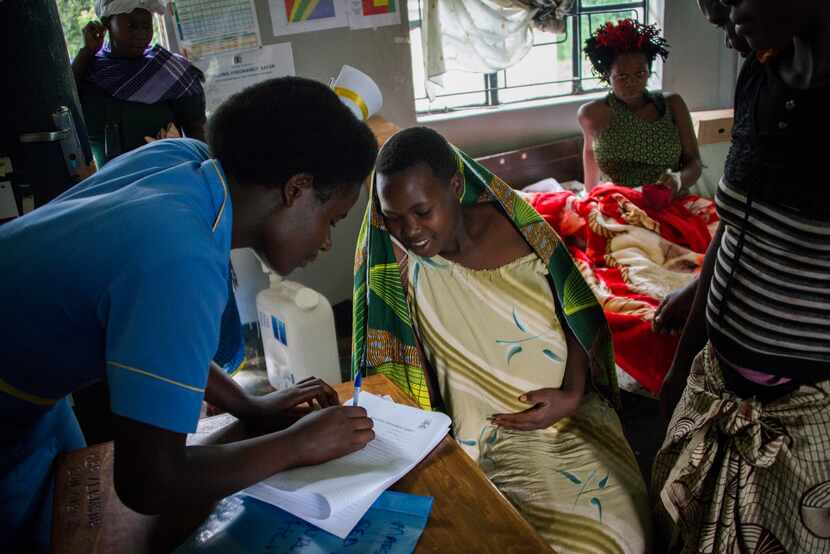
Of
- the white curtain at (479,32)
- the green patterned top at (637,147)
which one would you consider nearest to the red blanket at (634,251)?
the green patterned top at (637,147)

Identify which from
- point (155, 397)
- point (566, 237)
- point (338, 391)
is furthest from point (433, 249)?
point (566, 237)

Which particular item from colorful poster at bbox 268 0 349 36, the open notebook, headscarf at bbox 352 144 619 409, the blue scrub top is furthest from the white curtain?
the blue scrub top

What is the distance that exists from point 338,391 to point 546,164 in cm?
319

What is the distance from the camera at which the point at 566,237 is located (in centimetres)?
300

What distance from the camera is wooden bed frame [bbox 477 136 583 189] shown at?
4.13 meters

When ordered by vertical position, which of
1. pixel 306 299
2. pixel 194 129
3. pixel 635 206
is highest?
pixel 194 129

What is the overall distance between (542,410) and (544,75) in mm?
3529

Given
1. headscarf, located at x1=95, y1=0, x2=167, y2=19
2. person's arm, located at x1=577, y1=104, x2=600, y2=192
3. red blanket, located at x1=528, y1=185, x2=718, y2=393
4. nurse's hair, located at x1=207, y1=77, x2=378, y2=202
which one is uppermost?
headscarf, located at x1=95, y1=0, x2=167, y2=19

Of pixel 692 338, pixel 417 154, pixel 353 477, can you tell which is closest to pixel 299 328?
pixel 417 154

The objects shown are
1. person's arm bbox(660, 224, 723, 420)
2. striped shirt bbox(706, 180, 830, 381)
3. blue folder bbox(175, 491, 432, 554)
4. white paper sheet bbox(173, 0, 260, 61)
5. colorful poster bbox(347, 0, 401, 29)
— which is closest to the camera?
blue folder bbox(175, 491, 432, 554)

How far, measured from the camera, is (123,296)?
0.79m

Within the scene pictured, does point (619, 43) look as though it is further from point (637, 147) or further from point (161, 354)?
point (161, 354)

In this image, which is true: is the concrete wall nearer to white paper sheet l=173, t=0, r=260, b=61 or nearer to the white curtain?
white paper sheet l=173, t=0, r=260, b=61

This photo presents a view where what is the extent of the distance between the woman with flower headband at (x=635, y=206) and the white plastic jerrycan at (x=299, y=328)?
44.0 inches
